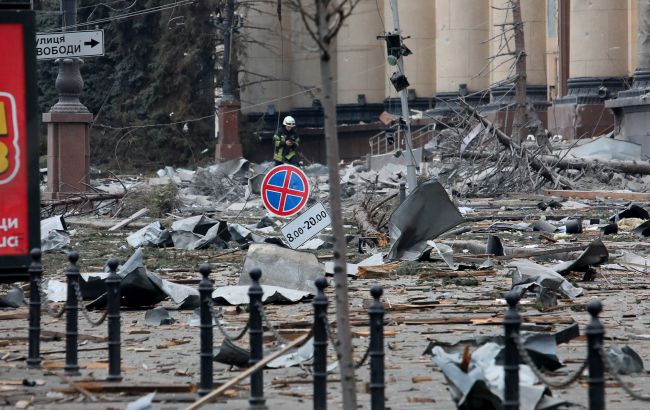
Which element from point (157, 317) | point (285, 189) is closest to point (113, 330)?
point (157, 317)

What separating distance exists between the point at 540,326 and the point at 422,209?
6.80 meters

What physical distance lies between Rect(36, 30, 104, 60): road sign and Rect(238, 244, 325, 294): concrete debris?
733 centimetres

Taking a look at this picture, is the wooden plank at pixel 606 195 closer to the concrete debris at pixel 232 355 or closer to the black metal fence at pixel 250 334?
the concrete debris at pixel 232 355

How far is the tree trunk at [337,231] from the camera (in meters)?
7.74

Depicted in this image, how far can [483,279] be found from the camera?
16547 millimetres

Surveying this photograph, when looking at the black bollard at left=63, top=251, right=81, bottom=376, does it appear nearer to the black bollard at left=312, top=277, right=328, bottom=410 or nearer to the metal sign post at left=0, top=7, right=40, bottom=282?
the metal sign post at left=0, top=7, right=40, bottom=282

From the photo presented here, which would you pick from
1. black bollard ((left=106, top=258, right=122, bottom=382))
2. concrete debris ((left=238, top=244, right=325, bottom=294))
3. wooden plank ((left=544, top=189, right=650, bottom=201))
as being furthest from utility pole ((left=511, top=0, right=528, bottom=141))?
black bollard ((left=106, top=258, right=122, bottom=382))

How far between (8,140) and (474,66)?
45.9 metres

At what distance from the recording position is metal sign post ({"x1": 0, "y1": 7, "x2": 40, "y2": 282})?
1138 cm

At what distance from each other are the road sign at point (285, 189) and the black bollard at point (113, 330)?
9419mm

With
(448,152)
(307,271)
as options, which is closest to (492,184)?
(448,152)

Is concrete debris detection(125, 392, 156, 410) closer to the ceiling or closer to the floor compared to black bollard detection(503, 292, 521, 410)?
closer to the floor

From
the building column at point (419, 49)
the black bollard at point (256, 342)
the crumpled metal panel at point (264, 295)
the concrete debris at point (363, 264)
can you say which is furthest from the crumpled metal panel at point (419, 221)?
the building column at point (419, 49)

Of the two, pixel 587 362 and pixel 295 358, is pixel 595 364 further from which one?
pixel 295 358
